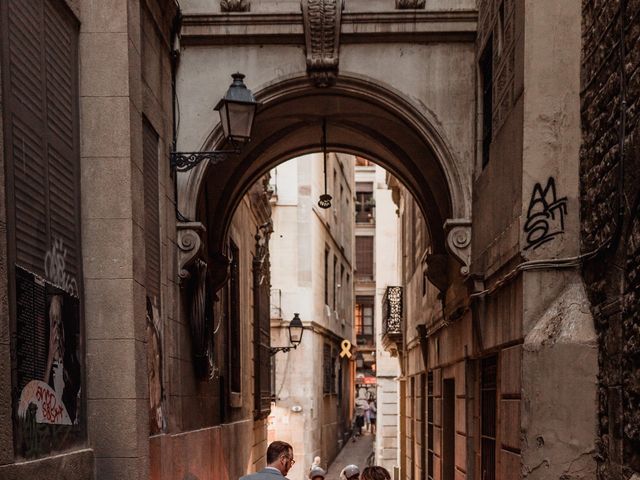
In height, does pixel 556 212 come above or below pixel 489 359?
above

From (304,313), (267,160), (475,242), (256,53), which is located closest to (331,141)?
(267,160)

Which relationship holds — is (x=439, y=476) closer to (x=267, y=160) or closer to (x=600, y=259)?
(x=267, y=160)

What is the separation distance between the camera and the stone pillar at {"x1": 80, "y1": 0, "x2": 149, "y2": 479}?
6918 millimetres

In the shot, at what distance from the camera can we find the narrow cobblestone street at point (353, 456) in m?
29.6

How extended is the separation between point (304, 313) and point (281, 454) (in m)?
21.0

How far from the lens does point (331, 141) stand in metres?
14.4

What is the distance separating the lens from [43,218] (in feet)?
19.9

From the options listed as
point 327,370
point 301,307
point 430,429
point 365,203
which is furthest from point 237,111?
point 365,203

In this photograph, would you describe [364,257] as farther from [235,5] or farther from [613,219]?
[613,219]

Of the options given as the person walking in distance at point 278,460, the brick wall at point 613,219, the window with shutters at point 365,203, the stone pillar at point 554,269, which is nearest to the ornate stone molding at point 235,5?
the stone pillar at point 554,269

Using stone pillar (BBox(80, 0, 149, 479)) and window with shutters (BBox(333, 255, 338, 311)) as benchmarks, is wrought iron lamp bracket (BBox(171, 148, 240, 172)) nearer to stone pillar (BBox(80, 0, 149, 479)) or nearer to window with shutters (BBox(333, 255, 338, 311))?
stone pillar (BBox(80, 0, 149, 479))

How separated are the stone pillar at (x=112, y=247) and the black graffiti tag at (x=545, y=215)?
320 centimetres

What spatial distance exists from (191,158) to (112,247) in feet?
8.75

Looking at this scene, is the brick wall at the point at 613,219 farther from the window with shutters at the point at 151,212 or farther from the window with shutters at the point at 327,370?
the window with shutters at the point at 327,370
